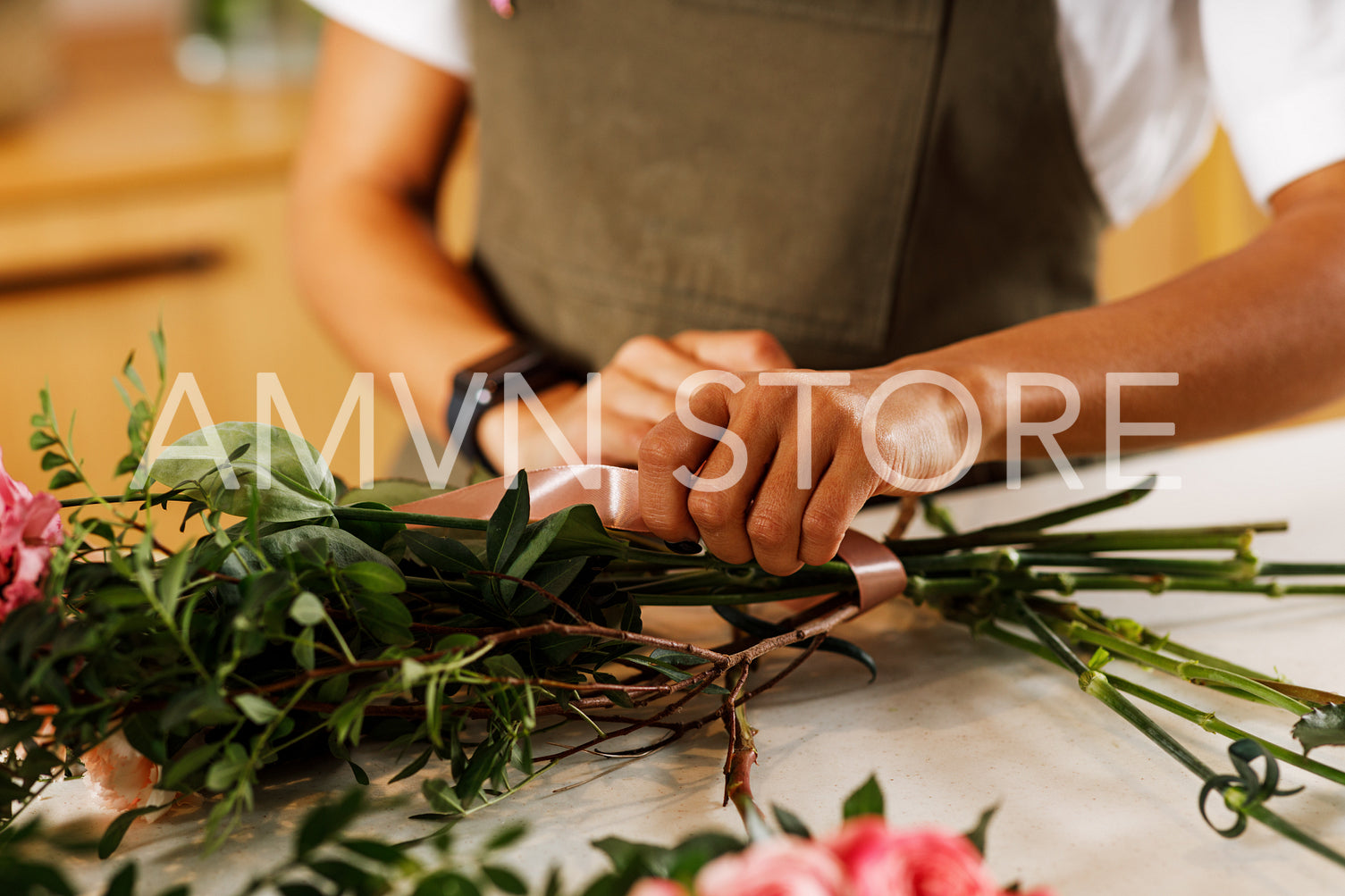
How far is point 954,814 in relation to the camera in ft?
1.13

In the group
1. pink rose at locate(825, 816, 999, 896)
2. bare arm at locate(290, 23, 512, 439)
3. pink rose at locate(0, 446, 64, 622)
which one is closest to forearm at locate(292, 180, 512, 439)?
bare arm at locate(290, 23, 512, 439)

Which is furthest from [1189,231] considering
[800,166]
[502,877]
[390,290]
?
[502,877]

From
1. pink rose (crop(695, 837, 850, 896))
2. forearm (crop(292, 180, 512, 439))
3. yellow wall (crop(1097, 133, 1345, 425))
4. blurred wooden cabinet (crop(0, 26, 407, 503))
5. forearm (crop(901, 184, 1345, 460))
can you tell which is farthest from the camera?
yellow wall (crop(1097, 133, 1345, 425))

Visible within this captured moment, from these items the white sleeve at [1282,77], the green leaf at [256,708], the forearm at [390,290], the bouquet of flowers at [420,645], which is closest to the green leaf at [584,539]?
the bouquet of flowers at [420,645]

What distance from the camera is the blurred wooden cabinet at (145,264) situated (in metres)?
1.37

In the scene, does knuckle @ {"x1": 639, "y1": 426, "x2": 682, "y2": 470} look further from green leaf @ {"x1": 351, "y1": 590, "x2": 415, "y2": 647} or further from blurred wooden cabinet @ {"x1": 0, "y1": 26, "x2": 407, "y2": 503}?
blurred wooden cabinet @ {"x1": 0, "y1": 26, "x2": 407, "y2": 503}

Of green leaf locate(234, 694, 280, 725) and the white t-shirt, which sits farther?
the white t-shirt

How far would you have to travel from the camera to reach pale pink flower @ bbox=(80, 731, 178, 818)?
1.01 ft

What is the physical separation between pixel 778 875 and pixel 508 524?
6.9 inches

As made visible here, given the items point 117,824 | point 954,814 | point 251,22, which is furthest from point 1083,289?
point 251,22

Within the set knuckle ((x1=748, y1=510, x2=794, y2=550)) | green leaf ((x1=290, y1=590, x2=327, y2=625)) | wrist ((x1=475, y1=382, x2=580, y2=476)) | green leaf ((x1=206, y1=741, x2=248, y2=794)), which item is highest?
wrist ((x1=475, y1=382, x2=580, y2=476))

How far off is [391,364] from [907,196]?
374 millimetres

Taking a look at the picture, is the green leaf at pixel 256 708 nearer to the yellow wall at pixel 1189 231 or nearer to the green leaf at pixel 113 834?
the green leaf at pixel 113 834

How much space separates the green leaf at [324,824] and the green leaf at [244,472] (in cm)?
12
